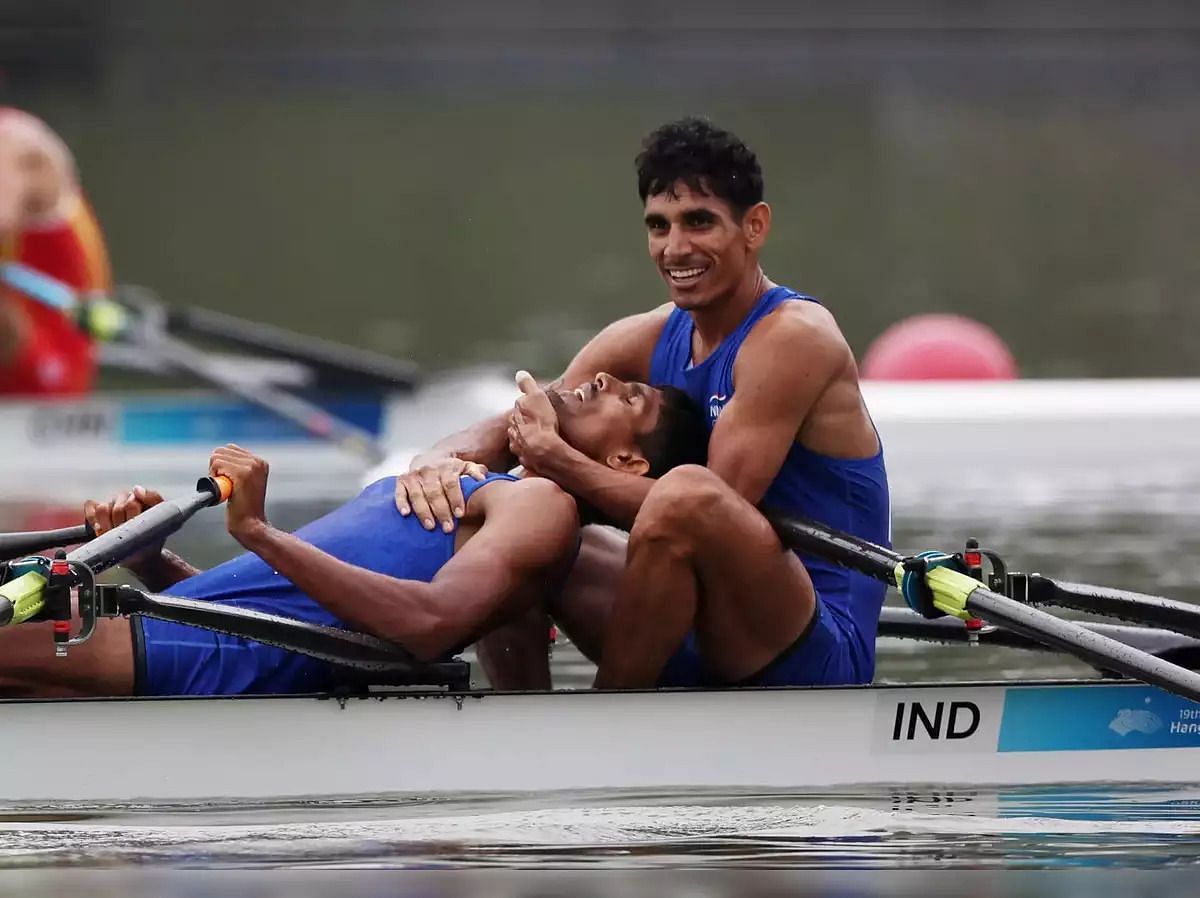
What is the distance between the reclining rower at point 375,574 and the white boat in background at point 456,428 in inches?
241

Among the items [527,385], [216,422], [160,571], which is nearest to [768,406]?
[527,385]

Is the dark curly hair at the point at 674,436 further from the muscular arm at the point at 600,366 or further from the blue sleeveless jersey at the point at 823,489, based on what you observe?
the muscular arm at the point at 600,366

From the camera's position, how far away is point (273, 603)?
19.0ft

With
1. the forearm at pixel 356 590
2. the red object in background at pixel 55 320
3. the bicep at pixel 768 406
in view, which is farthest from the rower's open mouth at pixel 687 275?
the red object in background at pixel 55 320

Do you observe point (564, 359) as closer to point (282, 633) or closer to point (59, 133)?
point (282, 633)

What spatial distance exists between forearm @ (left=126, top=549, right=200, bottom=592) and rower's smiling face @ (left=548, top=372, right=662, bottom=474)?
1.22 m

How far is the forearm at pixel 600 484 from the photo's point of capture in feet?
18.9

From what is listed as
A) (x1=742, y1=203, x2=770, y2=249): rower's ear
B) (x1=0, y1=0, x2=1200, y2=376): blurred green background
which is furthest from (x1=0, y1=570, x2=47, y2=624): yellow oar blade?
(x1=0, y1=0, x2=1200, y2=376): blurred green background

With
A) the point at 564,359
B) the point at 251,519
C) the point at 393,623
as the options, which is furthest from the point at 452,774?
the point at 564,359

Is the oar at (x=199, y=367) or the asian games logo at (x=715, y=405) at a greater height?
the oar at (x=199, y=367)

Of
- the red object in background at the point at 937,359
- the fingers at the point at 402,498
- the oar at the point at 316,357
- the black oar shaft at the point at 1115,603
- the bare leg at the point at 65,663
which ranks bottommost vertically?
the bare leg at the point at 65,663

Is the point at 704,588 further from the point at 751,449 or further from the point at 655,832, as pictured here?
the point at 655,832

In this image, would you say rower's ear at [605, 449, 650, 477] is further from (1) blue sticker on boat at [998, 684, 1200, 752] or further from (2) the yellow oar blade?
(2) the yellow oar blade

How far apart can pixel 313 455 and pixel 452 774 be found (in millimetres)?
6917
